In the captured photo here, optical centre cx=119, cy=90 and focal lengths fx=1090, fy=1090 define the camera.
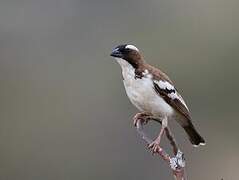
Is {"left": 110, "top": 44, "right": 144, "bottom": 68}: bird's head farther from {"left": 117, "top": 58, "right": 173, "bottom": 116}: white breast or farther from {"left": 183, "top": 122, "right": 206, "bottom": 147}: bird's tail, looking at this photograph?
{"left": 183, "top": 122, "right": 206, "bottom": 147}: bird's tail

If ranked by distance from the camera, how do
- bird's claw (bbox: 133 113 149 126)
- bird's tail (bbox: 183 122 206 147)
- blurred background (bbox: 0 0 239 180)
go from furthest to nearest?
1. blurred background (bbox: 0 0 239 180)
2. bird's tail (bbox: 183 122 206 147)
3. bird's claw (bbox: 133 113 149 126)

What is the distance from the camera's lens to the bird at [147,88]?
593 centimetres

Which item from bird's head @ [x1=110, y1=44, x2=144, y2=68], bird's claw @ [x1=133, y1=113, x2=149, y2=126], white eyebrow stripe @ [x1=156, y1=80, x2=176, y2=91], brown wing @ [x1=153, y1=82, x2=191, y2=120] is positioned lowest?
bird's claw @ [x1=133, y1=113, x2=149, y2=126]

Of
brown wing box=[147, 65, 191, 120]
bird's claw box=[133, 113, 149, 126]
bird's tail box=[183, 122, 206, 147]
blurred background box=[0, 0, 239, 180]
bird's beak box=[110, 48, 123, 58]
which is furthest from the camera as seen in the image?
blurred background box=[0, 0, 239, 180]

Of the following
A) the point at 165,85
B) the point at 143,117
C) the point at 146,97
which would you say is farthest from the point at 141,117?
the point at 165,85

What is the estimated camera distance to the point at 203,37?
1825 centimetres

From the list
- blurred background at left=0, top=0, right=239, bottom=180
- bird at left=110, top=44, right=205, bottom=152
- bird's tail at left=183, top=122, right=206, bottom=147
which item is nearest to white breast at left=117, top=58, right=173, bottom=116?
bird at left=110, top=44, right=205, bottom=152

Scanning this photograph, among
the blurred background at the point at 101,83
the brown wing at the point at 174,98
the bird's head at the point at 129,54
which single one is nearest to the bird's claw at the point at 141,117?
the brown wing at the point at 174,98

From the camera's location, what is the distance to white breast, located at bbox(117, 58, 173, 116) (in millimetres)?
5910

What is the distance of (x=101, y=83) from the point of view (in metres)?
15.9

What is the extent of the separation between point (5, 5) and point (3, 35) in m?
2.36

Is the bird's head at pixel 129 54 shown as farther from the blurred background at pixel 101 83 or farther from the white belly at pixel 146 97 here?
the blurred background at pixel 101 83

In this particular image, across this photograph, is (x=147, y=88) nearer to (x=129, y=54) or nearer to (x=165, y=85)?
(x=165, y=85)

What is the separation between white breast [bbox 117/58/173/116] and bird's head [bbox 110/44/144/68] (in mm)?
27
